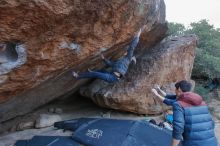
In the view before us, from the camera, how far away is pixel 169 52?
9.34m

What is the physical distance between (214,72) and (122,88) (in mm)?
5466

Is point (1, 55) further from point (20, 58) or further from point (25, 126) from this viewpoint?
point (25, 126)

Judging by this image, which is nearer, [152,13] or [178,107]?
[178,107]

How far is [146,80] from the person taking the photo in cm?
902

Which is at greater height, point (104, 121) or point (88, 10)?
point (88, 10)

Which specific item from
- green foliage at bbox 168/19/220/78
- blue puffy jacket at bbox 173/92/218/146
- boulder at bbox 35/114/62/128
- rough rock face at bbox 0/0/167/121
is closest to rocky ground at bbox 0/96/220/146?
boulder at bbox 35/114/62/128

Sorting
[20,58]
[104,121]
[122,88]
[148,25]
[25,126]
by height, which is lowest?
[25,126]

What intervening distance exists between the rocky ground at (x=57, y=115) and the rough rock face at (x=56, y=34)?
0.86m

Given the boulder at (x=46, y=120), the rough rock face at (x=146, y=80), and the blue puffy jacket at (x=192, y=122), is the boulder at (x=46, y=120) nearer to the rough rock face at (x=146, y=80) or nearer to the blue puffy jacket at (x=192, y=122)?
the rough rock face at (x=146, y=80)

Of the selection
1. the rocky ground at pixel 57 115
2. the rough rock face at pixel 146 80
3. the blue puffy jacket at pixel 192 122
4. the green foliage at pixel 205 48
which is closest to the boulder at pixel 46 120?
the rocky ground at pixel 57 115

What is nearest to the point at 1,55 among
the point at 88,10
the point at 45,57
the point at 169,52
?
→ the point at 45,57

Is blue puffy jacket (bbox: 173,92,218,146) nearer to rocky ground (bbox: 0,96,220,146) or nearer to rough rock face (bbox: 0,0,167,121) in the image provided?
rough rock face (bbox: 0,0,167,121)

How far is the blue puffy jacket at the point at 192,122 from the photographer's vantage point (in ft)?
14.6

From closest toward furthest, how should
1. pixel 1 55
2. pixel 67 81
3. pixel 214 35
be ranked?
1. pixel 1 55
2. pixel 67 81
3. pixel 214 35
